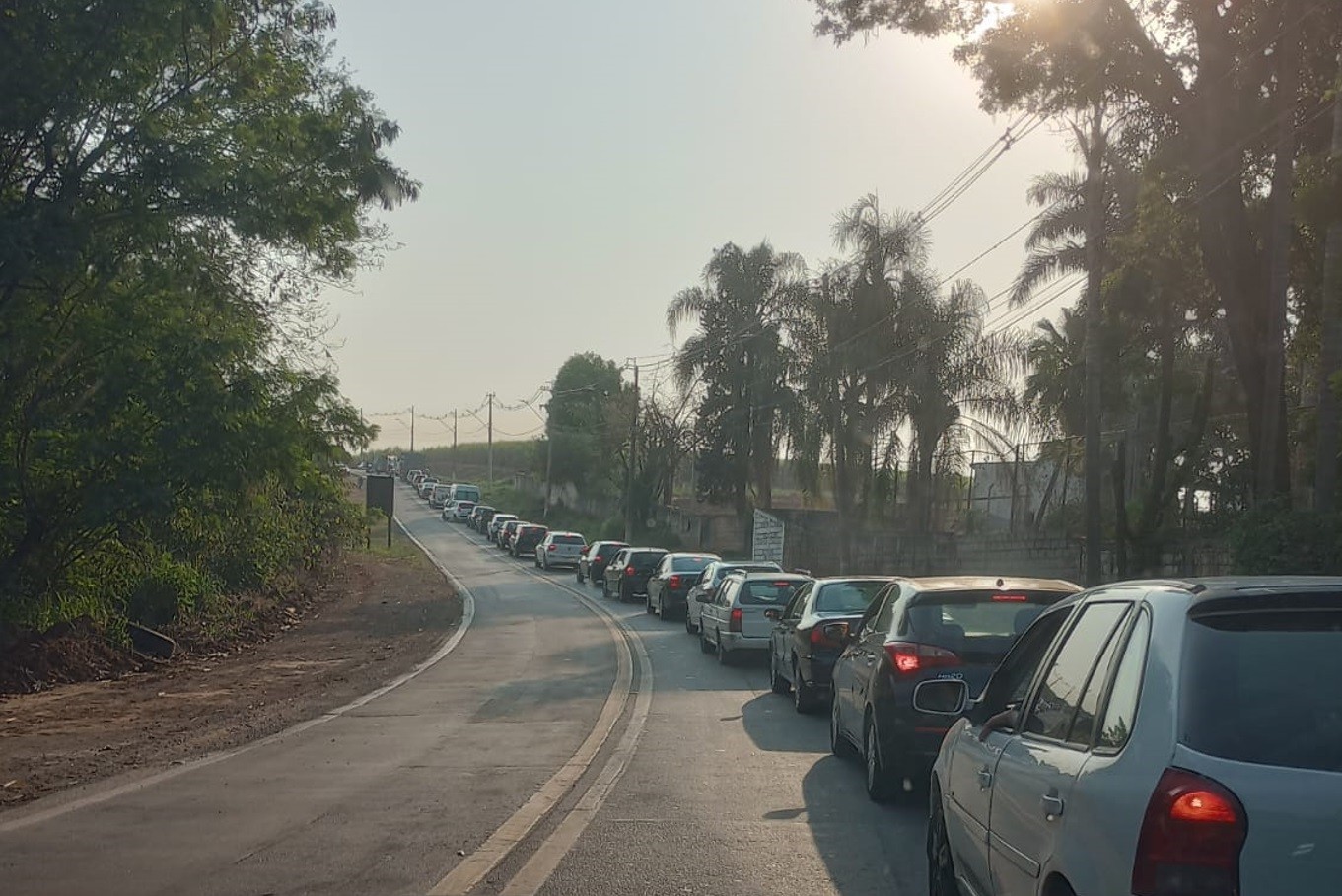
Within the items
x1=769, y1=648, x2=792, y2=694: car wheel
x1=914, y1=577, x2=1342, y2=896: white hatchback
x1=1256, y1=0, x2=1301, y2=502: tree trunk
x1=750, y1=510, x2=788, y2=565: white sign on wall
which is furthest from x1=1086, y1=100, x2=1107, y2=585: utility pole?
x1=914, y1=577, x2=1342, y2=896: white hatchback

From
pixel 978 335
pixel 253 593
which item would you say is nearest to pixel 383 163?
pixel 253 593

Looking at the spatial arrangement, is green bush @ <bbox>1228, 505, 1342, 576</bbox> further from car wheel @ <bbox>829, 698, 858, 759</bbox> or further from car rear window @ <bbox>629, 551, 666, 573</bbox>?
car rear window @ <bbox>629, 551, 666, 573</bbox>

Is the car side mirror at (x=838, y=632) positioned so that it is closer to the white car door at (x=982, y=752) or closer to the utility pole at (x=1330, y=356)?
the white car door at (x=982, y=752)

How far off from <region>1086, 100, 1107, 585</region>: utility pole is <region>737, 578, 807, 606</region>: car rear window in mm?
7383

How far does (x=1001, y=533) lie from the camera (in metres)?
39.3

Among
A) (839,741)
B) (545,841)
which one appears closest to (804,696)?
(839,741)

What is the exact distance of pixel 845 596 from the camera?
1678 centimetres

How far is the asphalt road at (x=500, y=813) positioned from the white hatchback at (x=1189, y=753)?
121 inches

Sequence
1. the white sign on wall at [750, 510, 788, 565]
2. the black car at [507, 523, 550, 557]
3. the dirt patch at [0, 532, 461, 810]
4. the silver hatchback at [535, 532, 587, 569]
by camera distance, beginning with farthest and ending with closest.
Answer: the black car at [507, 523, 550, 557]
the silver hatchback at [535, 532, 587, 569]
the white sign on wall at [750, 510, 788, 565]
the dirt patch at [0, 532, 461, 810]

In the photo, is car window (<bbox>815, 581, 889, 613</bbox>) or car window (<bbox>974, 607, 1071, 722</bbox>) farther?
car window (<bbox>815, 581, 889, 613</bbox>)

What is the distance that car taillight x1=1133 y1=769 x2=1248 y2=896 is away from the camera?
356 centimetres

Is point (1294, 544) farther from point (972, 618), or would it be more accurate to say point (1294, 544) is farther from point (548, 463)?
point (548, 463)

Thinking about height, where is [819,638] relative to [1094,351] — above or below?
below

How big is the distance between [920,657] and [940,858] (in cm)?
357
